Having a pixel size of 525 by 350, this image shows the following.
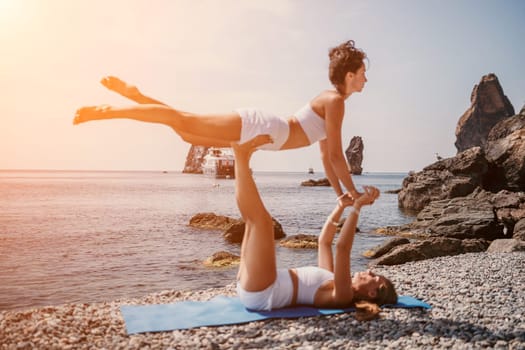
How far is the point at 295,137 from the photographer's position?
204 inches

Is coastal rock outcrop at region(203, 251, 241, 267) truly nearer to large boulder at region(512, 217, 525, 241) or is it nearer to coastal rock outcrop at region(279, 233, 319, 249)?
coastal rock outcrop at region(279, 233, 319, 249)

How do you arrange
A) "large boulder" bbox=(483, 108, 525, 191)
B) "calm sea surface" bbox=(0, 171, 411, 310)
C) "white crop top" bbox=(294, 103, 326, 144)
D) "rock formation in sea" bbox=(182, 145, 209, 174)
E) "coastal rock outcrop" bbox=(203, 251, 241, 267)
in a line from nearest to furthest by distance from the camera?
"white crop top" bbox=(294, 103, 326, 144)
"calm sea surface" bbox=(0, 171, 411, 310)
"coastal rock outcrop" bbox=(203, 251, 241, 267)
"large boulder" bbox=(483, 108, 525, 191)
"rock formation in sea" bbox=(182, 145, 209, 174)

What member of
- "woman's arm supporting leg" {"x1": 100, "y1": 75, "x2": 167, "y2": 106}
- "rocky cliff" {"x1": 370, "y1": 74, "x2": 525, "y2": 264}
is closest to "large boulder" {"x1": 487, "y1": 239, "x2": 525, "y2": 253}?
"rocky cliff" {"x1": 370, "y1": 74, "x2": 525, "y2": 264}

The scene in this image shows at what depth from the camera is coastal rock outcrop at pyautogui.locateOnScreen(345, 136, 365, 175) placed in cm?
9772

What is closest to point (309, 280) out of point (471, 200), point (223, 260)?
point (223, 260)

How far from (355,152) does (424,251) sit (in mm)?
91769

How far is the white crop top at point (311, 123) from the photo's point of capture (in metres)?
5.12

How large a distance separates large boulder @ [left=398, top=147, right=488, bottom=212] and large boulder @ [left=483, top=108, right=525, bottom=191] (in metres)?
0.59

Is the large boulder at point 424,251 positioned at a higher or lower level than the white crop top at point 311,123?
lower

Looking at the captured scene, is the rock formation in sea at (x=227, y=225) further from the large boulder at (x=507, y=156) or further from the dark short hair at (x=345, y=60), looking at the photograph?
the large boulder at (x=507, y=156)

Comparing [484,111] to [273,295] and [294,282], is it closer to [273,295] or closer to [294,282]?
[294,282]

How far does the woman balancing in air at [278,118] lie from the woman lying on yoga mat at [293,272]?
0.57ft

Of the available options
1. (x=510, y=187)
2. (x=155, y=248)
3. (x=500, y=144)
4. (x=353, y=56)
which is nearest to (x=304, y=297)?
(x=353, y=56)

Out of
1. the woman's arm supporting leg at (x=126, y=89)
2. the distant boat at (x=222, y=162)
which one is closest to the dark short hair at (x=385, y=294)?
the woman's arm supporting leg at (x=126, y=89)
